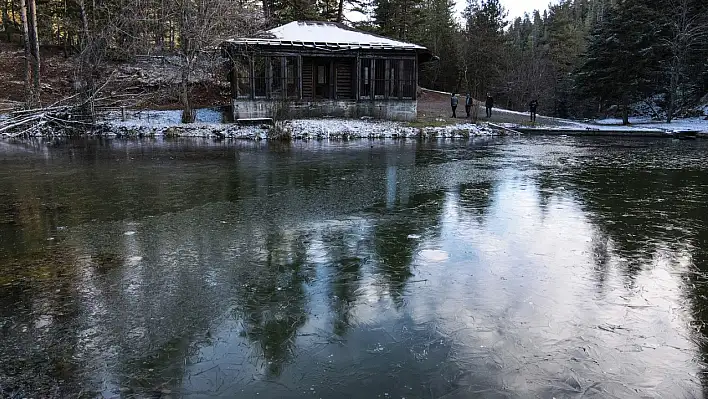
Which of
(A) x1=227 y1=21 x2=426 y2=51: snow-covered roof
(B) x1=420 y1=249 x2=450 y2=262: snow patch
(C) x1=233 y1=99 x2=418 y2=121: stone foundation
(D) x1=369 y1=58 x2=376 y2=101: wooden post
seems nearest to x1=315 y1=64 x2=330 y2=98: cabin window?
(A) x1=227 y1=21 x2=426 y2=51: snow-covered roof

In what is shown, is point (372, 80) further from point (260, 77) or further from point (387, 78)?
point (260, 77)

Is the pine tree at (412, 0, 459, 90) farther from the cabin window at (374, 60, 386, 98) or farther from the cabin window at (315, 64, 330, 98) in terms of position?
the cabin window at (374, 60, 386, 98)

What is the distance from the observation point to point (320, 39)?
28.8 meters

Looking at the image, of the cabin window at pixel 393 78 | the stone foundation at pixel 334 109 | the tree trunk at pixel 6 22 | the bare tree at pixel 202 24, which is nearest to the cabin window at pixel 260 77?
the stone foundation at pixel 334 109

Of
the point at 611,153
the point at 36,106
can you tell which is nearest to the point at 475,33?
the point at 611,153

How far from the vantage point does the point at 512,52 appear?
5638cm

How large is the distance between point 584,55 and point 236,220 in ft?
125

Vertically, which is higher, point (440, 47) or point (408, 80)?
point (440, 47)

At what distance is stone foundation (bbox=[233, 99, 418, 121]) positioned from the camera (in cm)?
2762

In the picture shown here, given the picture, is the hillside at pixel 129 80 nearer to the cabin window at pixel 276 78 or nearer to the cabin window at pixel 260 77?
the cabin window at pixel 260 77

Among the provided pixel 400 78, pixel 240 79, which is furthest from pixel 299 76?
pixel 400 78

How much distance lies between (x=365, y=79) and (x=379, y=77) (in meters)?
0.89

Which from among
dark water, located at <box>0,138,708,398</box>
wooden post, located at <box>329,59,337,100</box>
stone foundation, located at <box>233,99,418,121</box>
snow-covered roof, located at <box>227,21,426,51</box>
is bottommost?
dark water, located at <box>0,138,708,398</box>

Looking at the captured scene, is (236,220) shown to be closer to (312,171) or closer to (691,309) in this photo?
(312,171)
